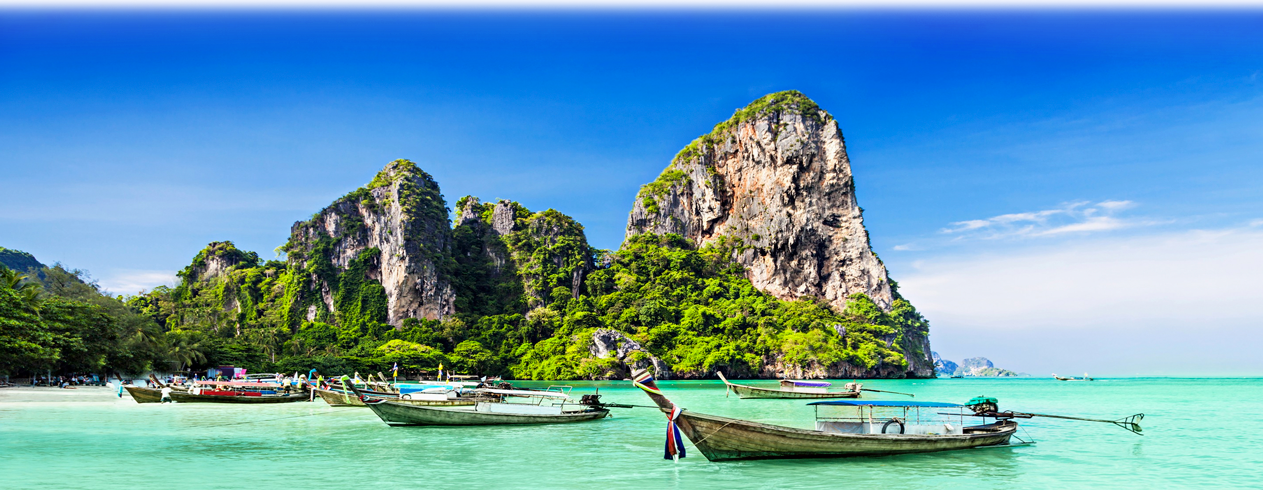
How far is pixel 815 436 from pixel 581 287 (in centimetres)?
9566

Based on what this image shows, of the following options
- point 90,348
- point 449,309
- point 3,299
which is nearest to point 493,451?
point 3,299

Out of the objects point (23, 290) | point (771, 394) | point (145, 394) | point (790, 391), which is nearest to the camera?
point (145, 394)

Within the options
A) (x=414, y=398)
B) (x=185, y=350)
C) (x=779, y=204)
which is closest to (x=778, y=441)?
(x=414, y=398)

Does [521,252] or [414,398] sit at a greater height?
[521,252]

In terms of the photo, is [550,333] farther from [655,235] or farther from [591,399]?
[591,399]

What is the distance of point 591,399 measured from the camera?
95.0 ft

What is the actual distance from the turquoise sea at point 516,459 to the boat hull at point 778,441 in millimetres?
268

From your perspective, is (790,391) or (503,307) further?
(503,307)

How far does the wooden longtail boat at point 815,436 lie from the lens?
14812mm

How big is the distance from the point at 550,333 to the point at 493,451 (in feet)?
270

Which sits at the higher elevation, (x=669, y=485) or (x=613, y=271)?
(x=613, y=271)

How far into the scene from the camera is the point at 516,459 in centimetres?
1711

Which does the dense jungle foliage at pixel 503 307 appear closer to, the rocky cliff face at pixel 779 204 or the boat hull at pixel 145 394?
the rocky cliff face at pixel 779 204

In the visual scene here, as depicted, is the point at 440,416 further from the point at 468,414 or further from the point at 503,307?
the point at 503,307
